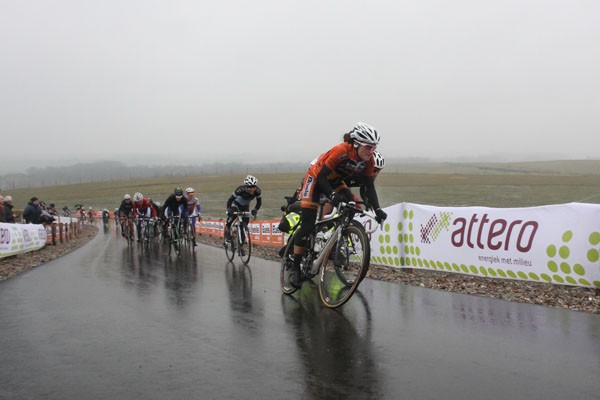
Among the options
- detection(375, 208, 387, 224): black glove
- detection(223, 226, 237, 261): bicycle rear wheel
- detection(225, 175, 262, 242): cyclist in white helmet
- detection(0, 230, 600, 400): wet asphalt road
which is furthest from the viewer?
detection(223, 226, 237, 261): bicycle rear wheel

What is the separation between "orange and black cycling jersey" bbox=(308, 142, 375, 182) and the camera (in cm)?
637

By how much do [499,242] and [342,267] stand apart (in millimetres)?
4065

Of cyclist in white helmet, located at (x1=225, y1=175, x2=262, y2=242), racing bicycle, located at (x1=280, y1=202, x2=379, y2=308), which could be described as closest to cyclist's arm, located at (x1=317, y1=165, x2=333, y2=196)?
racing bicycle, located at (x1=280, y1=202, x2=379, y2=308)

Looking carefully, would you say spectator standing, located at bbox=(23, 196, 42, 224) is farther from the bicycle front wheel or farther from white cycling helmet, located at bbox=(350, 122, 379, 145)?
white cycling helmet, located at bbox=(350, 122, 379, 145)

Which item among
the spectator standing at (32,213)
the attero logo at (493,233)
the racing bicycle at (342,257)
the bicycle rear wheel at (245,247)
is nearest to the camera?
the racing bicycle at (342,257)

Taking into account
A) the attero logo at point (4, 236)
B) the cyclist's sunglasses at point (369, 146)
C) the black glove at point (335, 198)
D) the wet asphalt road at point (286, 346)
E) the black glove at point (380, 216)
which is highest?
the cyclist's sunglasses at point (369, 146)

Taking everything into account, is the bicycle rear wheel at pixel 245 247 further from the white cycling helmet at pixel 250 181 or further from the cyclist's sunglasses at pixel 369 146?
the cyclist's sunglasses at pixel 369 146

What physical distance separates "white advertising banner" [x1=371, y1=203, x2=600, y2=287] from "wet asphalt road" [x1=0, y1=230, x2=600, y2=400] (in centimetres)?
202

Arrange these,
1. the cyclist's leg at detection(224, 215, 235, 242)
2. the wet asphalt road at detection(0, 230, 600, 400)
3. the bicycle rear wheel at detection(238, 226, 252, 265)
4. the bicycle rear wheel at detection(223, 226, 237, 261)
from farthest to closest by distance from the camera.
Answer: the cyclist's leg at detection(224, 215, 235, 242), the bicycle rear wheel at detection(223, 226, 237, 261), the bicycle rear wheel at detection(238, 226, 252, 265), the wet asphalt road at detection(0, 230, 600, 400)

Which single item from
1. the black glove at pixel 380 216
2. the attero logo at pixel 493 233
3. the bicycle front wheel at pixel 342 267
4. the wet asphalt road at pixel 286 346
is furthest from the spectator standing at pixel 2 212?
the black glove at pixel 380 216

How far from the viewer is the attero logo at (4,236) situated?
514 inches

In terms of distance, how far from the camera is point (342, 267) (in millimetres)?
6312

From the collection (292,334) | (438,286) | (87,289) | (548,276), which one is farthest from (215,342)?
(548,276)

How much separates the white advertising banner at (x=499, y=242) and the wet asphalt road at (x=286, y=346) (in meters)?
2.02
